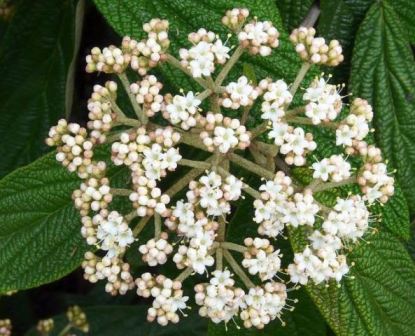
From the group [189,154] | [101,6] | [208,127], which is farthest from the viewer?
[189,154]

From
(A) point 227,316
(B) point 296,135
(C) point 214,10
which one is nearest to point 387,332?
(A) point 227,316

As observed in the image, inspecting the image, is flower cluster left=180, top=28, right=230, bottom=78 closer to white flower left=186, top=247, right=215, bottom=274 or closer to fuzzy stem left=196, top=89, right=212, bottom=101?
fuzzy stem left=196, top=89, right=212, bottom=101

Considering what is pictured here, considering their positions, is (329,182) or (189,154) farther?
(189,154)

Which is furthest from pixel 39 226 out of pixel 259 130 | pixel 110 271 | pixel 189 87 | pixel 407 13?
pixel 407 13

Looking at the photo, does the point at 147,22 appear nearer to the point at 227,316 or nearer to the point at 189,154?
the point at 189,154

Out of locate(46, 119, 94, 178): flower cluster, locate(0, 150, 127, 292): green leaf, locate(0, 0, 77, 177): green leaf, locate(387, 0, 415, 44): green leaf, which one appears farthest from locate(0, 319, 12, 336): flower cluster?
locate(387, 0, 415, 44): green leaf

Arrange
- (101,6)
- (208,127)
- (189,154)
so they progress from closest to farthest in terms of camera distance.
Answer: (208,127), (101,6), (189,154)
